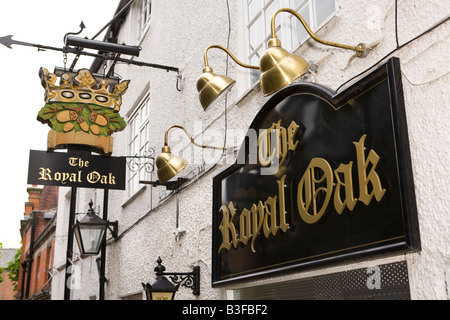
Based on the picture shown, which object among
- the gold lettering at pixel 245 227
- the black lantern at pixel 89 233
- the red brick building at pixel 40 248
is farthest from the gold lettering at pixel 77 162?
the red brick building at pixel 40 248

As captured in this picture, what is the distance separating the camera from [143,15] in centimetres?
973

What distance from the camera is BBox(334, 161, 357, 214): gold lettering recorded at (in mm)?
3219

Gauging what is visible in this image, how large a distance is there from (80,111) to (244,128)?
2576mm

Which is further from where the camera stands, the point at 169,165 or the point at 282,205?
the point at 169,165

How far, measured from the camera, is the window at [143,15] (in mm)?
9305

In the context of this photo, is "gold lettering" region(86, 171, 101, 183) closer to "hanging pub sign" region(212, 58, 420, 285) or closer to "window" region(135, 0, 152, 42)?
"hanging pub sign" region(212, 58, 420, 285)

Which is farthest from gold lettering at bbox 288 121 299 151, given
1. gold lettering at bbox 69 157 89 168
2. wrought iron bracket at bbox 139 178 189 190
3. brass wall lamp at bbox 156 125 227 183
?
gold lettering at bbox 69 157 89 168

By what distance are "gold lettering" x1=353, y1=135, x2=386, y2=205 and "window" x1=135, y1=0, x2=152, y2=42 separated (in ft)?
21.6

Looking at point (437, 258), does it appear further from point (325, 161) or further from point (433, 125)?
point (325, 161)

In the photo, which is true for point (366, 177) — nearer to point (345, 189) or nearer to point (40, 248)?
point (345, 189)

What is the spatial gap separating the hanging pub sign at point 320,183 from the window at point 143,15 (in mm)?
5185

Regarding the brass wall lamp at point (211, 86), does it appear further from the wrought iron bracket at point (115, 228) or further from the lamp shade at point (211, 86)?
the wrought iron bracket at point (115, 228)

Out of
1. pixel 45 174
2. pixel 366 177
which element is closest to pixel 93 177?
pixel 45 174
